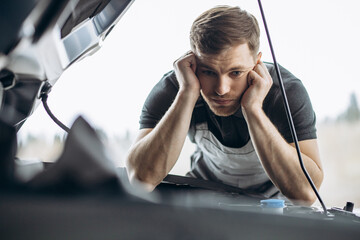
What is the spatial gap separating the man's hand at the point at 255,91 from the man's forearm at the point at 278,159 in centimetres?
2

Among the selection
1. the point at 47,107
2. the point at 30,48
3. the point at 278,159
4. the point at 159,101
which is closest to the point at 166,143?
the point at 159,101

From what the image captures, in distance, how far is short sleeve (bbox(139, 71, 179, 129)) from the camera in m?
1.31

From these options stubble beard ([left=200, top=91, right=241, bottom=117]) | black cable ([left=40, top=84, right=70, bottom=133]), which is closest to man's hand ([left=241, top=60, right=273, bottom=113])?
stubble beard ([left=200, top=91, right=241, bottom=117])

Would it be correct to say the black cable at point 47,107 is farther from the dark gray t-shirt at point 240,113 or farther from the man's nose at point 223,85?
the dark gray t-shirt at point 240,113

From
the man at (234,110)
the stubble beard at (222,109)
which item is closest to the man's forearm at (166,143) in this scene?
the man at (234,110)

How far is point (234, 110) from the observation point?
1233mm

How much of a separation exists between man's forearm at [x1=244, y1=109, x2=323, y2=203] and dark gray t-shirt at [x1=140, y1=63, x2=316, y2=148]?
11cm

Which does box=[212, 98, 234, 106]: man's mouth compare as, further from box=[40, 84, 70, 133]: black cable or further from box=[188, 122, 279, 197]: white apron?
box=[40, 84, 70, 133]: black cable

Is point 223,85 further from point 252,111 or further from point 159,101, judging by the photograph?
point 159,101

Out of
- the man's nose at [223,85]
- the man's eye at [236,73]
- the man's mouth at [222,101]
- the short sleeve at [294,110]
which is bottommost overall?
the short sleeve at [294,110]

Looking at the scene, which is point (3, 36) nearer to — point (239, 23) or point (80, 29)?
point (80, 29)

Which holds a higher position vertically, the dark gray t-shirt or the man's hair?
the man's hair

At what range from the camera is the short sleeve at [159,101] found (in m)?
1.31

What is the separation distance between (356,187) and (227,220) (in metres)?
4.32
